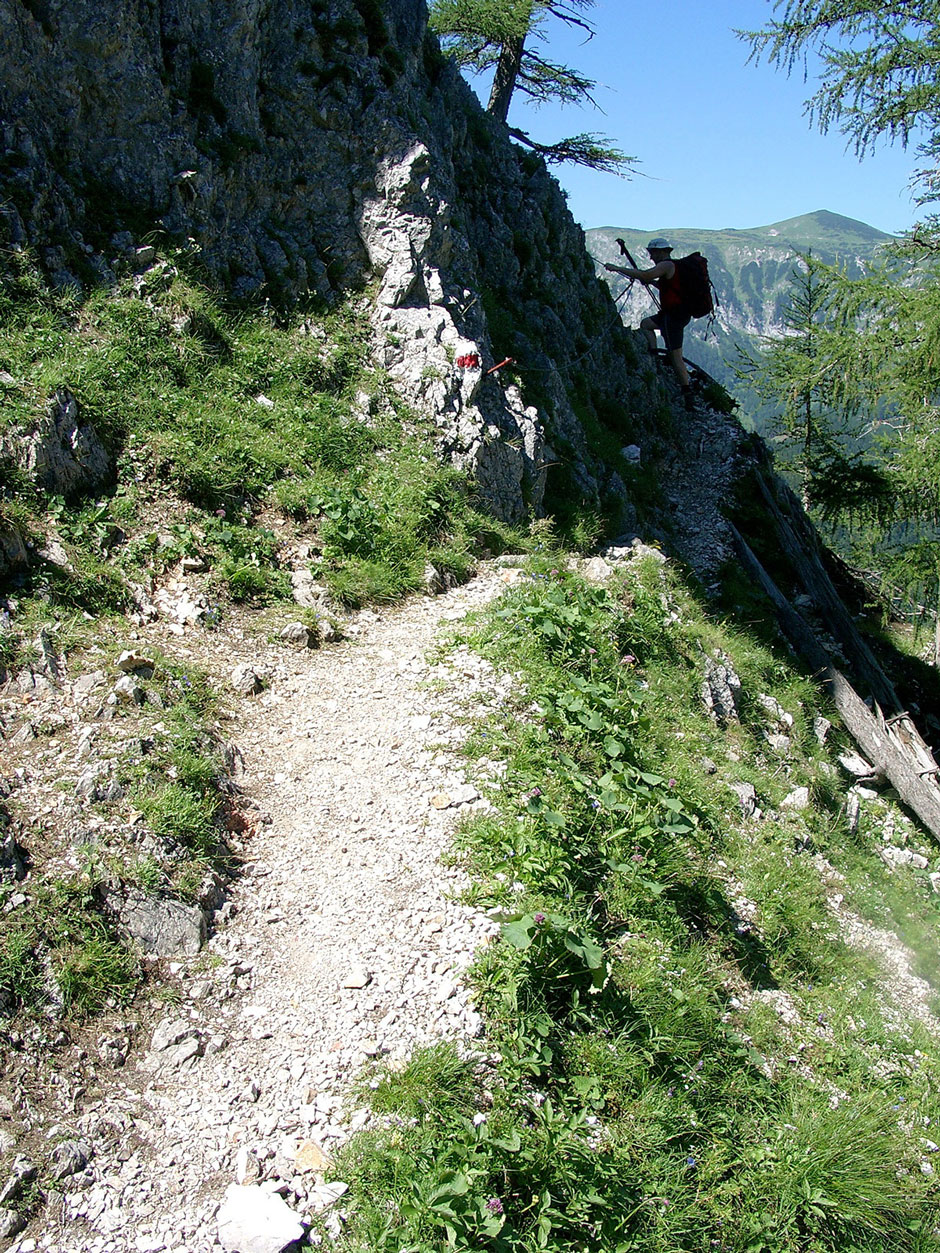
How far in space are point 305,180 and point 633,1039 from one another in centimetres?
1123

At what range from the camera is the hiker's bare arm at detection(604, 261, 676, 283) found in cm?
1455

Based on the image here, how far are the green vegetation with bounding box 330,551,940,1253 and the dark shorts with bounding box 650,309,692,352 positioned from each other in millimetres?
11272

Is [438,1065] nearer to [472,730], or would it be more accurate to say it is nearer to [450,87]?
[472,730]

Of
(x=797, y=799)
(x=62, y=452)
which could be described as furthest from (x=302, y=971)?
(x=797, y=799)

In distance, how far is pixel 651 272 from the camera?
14930 mm

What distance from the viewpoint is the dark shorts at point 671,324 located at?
1648cm

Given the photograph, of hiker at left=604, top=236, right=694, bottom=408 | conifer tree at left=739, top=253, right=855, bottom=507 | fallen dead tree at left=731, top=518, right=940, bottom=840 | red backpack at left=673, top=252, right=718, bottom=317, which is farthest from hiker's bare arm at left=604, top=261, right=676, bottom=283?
fallen dead tree at left=731, top=518, right=940, bottom=840

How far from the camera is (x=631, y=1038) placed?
14.8ft

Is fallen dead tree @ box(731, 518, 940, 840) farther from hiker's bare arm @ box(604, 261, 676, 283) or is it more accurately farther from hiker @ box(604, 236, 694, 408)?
hiker's bare arm @ box(604, 261, 676, 283)

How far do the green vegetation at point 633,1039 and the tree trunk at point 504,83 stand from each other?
15.0m

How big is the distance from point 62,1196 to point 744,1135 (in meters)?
3.53

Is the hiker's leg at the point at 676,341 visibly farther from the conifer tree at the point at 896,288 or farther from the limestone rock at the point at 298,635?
the limestone rock at the point at 298,635

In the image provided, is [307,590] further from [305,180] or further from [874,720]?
[874,720]

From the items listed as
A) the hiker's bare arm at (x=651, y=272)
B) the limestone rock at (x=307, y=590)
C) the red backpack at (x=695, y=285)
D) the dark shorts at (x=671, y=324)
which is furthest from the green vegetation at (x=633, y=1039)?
the dark shorts at (x=671, y=324)
